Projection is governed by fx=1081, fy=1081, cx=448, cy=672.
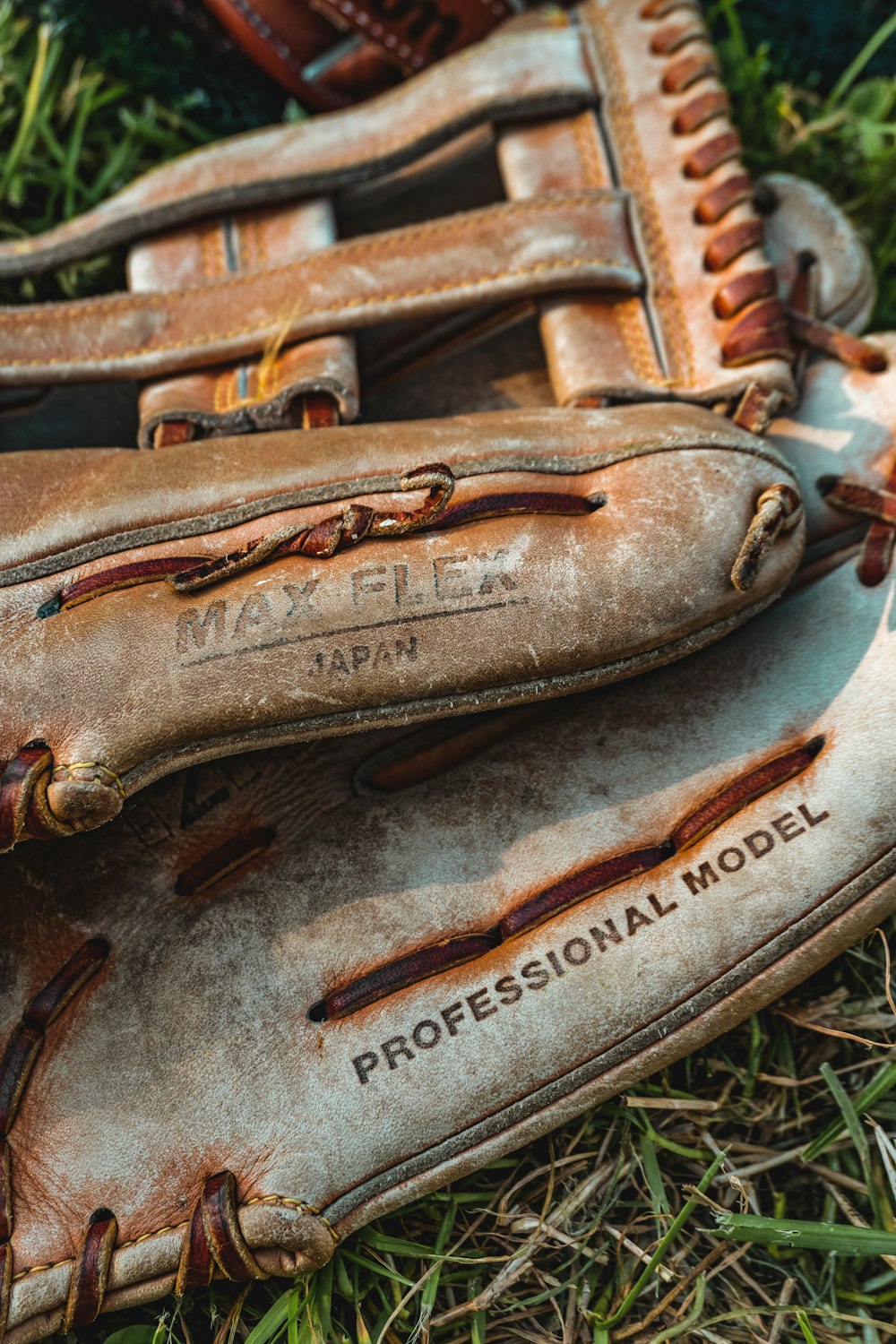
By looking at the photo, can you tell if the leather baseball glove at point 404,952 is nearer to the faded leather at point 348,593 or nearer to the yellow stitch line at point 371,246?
the faded leather at point 348,593

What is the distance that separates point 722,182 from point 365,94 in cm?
96

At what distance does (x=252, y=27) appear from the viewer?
2.48 meters

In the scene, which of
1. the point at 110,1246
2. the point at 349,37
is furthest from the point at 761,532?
the point at 349,37

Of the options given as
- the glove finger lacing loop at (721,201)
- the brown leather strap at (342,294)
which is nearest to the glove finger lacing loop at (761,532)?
the glove finger lacing loop at (721,201)

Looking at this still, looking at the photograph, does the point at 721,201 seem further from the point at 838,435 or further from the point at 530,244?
the point at 838,435

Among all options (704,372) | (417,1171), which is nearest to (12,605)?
(417,1171)

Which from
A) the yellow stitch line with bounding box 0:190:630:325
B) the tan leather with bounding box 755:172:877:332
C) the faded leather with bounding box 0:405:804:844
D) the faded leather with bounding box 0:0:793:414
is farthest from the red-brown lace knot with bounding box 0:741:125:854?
the tan leather with bounding box 755:172:877:332

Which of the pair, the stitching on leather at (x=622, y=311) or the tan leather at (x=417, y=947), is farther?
the stitching on leather at (x=622, y=311)

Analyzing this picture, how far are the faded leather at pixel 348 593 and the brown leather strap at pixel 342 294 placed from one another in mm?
409

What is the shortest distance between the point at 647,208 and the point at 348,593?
1.16 meters

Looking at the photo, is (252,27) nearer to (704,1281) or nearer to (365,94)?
(365,94)

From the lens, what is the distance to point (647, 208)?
2.21 metres

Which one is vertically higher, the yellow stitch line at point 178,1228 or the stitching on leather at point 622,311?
the stitching on leather at point 622,311

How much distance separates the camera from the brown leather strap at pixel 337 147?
2.29 meters
